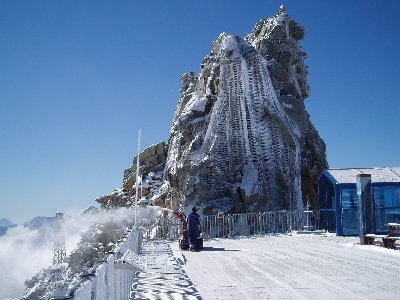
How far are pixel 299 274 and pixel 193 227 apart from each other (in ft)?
23.0

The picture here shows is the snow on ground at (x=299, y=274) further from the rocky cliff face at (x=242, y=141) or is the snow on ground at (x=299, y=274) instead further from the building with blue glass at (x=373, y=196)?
the rocky cliff face at (x=242, y=141)

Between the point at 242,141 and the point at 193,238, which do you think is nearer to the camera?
the point at 193,238

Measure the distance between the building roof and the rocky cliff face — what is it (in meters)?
14.6

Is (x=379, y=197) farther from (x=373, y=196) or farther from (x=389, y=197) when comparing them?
(x=373, y=196)

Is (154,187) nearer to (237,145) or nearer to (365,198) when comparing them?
(237,145)

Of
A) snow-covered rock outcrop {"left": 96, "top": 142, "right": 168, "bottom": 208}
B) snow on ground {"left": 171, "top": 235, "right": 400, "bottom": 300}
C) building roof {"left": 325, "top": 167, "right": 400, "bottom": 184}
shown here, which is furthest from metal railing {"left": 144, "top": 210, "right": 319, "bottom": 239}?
snow-covered rock outcrop {"left": 96, "top": 142, "right": 168, "bottom": 208}

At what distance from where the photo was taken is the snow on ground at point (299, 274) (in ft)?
23.8

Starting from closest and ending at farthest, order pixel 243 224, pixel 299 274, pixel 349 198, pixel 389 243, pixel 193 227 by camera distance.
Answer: pixel 299 274, pixel 389 243, pixel 193 227, pixel 349 198, pixel 243 224

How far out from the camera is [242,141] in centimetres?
3600

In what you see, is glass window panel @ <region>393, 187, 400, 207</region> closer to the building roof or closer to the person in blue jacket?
the building roof

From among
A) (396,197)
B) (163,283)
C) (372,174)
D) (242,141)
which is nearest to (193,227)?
(163,283)

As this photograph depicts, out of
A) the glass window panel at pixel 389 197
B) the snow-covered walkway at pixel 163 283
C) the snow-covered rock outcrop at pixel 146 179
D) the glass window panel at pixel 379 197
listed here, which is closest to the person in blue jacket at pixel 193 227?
the snow-covered walkway at pixel 163 283

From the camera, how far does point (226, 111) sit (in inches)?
1452

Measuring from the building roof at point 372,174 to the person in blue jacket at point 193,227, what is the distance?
22.2 feet
